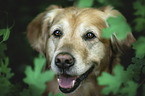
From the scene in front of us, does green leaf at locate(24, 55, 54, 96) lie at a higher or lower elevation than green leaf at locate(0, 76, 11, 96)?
higher

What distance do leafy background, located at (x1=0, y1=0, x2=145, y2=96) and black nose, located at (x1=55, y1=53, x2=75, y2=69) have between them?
1.81ft

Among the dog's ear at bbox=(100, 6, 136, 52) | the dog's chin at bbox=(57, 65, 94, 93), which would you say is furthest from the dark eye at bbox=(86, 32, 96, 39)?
the dog's chin at bbox=(57, 65, 94, 93)

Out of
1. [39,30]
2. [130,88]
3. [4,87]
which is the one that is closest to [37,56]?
[39,30]

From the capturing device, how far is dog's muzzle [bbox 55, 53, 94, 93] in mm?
2979

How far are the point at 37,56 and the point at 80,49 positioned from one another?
1.33m

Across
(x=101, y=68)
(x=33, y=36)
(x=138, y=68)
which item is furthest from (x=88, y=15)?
(x=138, y=68)

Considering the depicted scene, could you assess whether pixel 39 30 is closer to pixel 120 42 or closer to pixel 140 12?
pixel 120 42

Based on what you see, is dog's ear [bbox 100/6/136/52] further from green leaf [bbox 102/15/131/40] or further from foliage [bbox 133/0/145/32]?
green leaf [bbox 102/15/131/40]

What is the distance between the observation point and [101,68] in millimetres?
3609

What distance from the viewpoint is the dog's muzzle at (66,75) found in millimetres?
2979

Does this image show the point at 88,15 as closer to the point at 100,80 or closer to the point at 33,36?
the point at 33,36

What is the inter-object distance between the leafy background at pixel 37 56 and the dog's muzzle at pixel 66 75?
1.53 feet

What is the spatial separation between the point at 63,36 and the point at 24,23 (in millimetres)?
2285

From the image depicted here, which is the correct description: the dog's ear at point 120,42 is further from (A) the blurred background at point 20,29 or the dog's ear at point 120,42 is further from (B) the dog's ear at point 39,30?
(A) the blurred background at point 20,29
